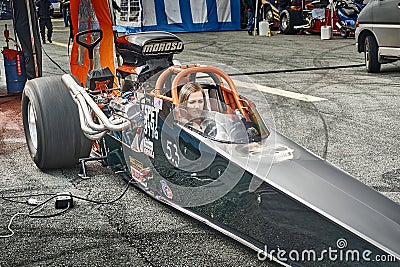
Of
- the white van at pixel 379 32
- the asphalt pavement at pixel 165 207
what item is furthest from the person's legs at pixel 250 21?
the white van at pixel 379 32

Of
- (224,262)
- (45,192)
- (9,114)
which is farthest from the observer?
(9,114)

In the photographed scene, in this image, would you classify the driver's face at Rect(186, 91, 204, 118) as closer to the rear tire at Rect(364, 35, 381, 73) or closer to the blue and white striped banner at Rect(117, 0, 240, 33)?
the rear tire at Rect(364, 35, 381, 73)

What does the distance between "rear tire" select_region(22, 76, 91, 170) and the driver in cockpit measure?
1457 mm

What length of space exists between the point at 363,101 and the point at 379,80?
6.35 ft

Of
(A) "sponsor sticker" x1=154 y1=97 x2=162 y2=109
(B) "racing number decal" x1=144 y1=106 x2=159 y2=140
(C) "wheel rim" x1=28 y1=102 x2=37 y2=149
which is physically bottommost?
(C) "wheel rim" x1=28 y1=102 x2=37 y2=149

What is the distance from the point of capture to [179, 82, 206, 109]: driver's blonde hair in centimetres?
459

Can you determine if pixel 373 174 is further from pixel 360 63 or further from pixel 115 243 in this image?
pixel 360 63

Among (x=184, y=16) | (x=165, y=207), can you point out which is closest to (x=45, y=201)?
(x=165, y=207)

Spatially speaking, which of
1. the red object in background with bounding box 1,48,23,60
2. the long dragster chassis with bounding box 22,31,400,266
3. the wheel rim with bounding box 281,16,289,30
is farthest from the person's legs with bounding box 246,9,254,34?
the long dragster chassis with bounding box 22,31,400,266

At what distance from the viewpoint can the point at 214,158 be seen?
13.9 feet

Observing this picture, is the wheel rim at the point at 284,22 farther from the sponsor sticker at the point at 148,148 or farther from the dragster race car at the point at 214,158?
the sponsor sticker at the point at 148,148

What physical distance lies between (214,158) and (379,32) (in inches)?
310

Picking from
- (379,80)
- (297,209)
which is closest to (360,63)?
(379,80)

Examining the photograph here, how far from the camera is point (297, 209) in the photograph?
12.1ft
